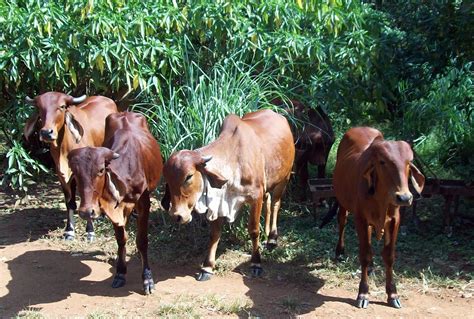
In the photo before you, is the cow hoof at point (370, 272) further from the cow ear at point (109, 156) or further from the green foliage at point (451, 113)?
the cow ear at point (109, 156)

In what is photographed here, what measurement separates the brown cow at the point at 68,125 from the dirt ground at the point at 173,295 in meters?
0.84

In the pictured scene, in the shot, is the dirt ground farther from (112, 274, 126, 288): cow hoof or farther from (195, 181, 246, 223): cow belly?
(195, 181, 246, 223): cow belly

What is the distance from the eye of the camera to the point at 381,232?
5797 mm

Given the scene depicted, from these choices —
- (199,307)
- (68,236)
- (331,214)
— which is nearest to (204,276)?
(199,307)

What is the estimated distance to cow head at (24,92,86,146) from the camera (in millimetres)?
7344

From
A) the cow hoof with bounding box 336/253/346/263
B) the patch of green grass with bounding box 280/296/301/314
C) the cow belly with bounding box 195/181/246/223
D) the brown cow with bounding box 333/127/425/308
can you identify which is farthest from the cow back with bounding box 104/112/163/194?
the cow hoof with bounding box 336/253/346/263

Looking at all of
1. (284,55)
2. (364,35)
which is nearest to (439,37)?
(364,35)

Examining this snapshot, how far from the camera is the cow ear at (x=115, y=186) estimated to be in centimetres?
585

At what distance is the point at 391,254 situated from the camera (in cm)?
581

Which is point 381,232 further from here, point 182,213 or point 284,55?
point 284,55

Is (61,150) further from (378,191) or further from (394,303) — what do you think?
(394,303)

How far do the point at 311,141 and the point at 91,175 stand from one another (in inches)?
146

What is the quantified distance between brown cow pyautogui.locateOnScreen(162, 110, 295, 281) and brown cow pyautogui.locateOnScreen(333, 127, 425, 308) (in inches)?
34.1

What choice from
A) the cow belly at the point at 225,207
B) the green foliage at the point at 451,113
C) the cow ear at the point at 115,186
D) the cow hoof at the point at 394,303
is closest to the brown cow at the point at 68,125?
the cow ear at the point at 115,186
